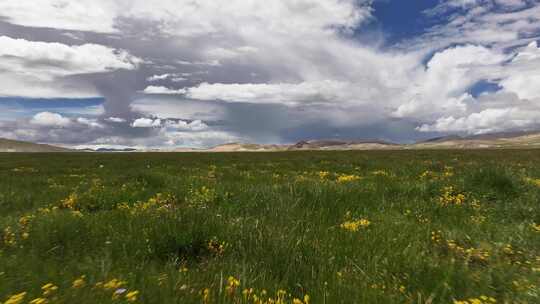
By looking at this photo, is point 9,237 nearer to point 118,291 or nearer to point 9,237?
point 9,237

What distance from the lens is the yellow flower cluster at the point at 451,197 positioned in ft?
25.9

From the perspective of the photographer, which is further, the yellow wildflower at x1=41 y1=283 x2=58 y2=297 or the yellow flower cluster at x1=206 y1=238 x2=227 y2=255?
the yellow flower cluster at x1=206 y1=238 x2=227 y2=255

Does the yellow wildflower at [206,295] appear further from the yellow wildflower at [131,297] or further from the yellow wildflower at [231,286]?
the yellow wildflower at [131,297]

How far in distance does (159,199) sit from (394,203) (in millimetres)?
5731

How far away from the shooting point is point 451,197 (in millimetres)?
8305

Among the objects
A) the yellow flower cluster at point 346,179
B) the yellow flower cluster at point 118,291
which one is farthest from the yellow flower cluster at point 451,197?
the yellow flower cluster at point 118,291

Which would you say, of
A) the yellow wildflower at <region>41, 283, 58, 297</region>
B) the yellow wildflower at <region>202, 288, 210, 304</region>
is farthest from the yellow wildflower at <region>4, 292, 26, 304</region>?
the yellow wildflower at <region>202, 288, 210, 304</region>

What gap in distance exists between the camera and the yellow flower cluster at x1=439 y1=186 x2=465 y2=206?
310 inches

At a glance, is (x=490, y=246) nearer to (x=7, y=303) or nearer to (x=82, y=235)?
(x=7, y=303)

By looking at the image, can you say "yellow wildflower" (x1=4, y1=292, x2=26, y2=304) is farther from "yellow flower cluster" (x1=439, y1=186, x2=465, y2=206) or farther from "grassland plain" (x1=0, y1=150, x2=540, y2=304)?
"yellow flower cluster" (x1=439, y1=186, x2=465, y2=206)

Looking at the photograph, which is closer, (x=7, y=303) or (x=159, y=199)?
(x=7, y=303)

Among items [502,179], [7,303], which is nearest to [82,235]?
[7,303]

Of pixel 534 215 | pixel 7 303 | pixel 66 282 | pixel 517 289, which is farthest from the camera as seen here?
pixel 534 215

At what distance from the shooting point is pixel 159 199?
28.0ft
